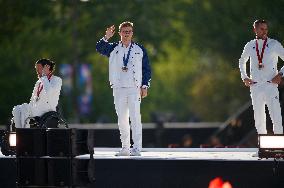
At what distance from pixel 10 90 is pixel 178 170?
67.1 feet

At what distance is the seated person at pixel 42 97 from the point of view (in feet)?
54.2

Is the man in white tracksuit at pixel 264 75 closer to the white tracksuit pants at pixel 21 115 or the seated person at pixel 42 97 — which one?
the seated person at pixel 42 97

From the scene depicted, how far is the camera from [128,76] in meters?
16.0

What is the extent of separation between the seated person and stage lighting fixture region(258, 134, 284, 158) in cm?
347

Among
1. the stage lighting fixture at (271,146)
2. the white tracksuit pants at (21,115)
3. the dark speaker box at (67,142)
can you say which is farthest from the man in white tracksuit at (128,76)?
the stage lighting fixture at (271,146)

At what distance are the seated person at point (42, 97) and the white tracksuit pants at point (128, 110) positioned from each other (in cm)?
100

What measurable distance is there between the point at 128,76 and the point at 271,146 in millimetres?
2536

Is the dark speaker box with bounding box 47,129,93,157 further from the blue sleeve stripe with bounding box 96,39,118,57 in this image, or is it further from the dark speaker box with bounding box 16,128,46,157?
the blue sleeve stripe with bounding box 96,39,118,57

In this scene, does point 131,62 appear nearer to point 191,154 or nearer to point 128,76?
point 128,76

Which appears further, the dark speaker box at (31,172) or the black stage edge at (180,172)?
the black stage edge at (180,172)

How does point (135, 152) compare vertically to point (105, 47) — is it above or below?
below

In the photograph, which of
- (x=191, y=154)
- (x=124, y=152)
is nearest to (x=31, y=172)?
(x=124, y=152)

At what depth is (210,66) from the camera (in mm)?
61219

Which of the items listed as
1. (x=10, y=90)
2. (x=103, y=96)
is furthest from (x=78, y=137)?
(x=103, y=96)
